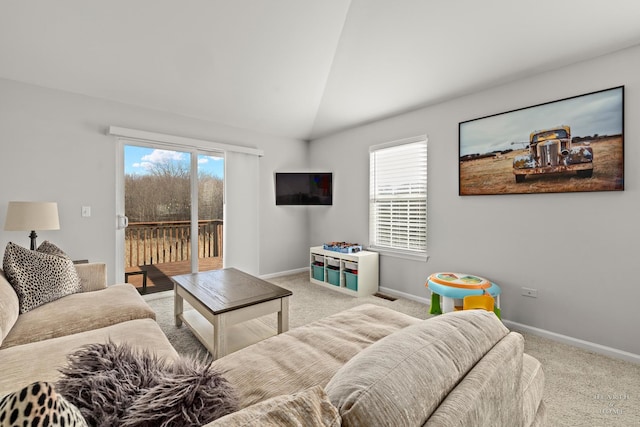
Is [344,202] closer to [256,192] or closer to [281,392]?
[256,192]

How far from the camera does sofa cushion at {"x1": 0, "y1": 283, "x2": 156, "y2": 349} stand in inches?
63.4

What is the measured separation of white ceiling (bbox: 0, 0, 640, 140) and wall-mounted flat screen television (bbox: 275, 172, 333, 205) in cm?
134

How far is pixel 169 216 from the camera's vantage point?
3.79 metres

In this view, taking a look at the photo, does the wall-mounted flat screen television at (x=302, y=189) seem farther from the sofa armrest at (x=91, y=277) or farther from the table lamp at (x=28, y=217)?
the table lamp at (x=28, y=217)

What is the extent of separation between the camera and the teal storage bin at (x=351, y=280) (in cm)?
374

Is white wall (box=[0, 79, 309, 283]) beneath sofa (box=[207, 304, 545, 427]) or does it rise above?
above

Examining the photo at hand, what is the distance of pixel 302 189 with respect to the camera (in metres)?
4.79

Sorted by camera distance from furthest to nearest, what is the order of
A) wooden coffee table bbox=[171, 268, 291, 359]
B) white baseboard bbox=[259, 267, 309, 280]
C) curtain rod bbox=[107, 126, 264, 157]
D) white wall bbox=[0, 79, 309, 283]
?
1. white baseboard bbox=[259, 267, 309, 280]
2. curtain rod bbox=[107, 126, 264, 157]
3. white wall bbox=[0, 79, 309, 283]
4. wooden coffee table bbox=[171, 268, 291, 359]

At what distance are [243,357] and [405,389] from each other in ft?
2.63

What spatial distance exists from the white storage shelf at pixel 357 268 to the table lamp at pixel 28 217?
3005mm

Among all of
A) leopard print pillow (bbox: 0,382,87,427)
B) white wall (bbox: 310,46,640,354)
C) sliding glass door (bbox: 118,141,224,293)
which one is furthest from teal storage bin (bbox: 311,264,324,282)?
leopard print pillow (bbox: 0,382,87,427)

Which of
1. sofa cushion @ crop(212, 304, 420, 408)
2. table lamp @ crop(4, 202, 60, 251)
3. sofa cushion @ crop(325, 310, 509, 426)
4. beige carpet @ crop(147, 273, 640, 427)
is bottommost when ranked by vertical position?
beige carpet @ crop(147, 273, 640, 427)

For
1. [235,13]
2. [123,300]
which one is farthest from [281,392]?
[235,13]

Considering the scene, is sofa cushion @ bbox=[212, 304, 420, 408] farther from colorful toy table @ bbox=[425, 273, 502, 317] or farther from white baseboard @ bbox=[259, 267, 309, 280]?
white baseboard @ bbox=[259, 267, 309, 280]
